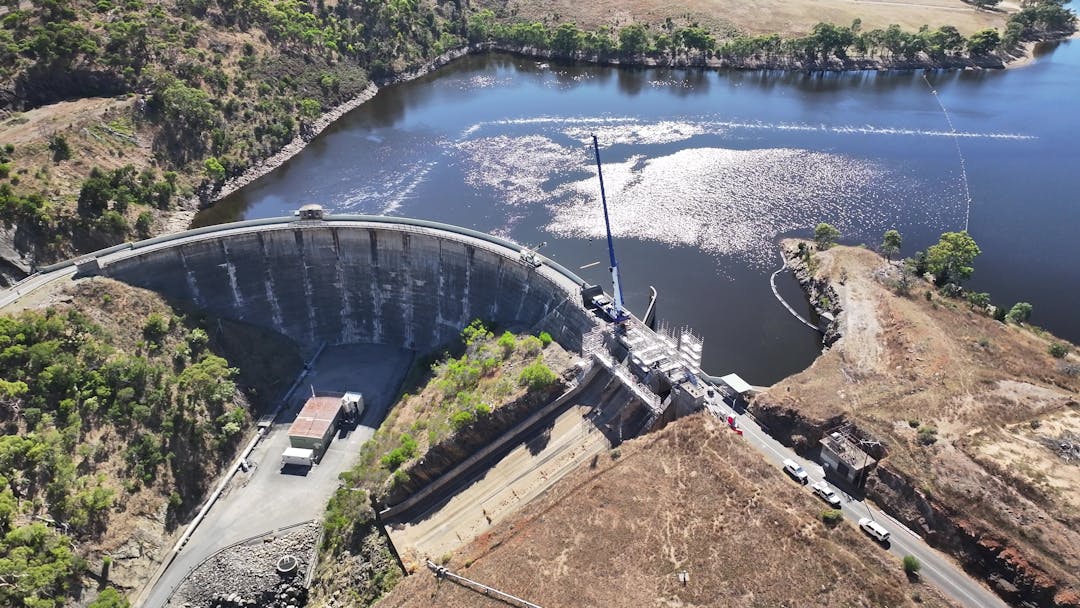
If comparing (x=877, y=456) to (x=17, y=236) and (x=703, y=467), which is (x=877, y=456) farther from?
(x=17, y=236)

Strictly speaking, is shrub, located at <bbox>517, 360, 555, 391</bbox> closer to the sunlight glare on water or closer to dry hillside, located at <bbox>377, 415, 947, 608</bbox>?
dry hillside, located at <bbox>377, 415, 947, 608</bbox>

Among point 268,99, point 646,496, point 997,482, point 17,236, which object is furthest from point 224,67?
point 997,482

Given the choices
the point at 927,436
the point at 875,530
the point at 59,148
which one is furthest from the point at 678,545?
the point at 59,148

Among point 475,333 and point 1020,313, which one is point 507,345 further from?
point 1020,313

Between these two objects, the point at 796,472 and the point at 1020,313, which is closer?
the point at 796,472

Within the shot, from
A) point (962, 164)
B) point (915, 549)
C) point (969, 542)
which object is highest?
point (962, 164)

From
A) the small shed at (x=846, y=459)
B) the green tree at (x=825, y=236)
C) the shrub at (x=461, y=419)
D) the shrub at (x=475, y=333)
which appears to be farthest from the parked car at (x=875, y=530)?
the green tree at (x=825, y=236)
